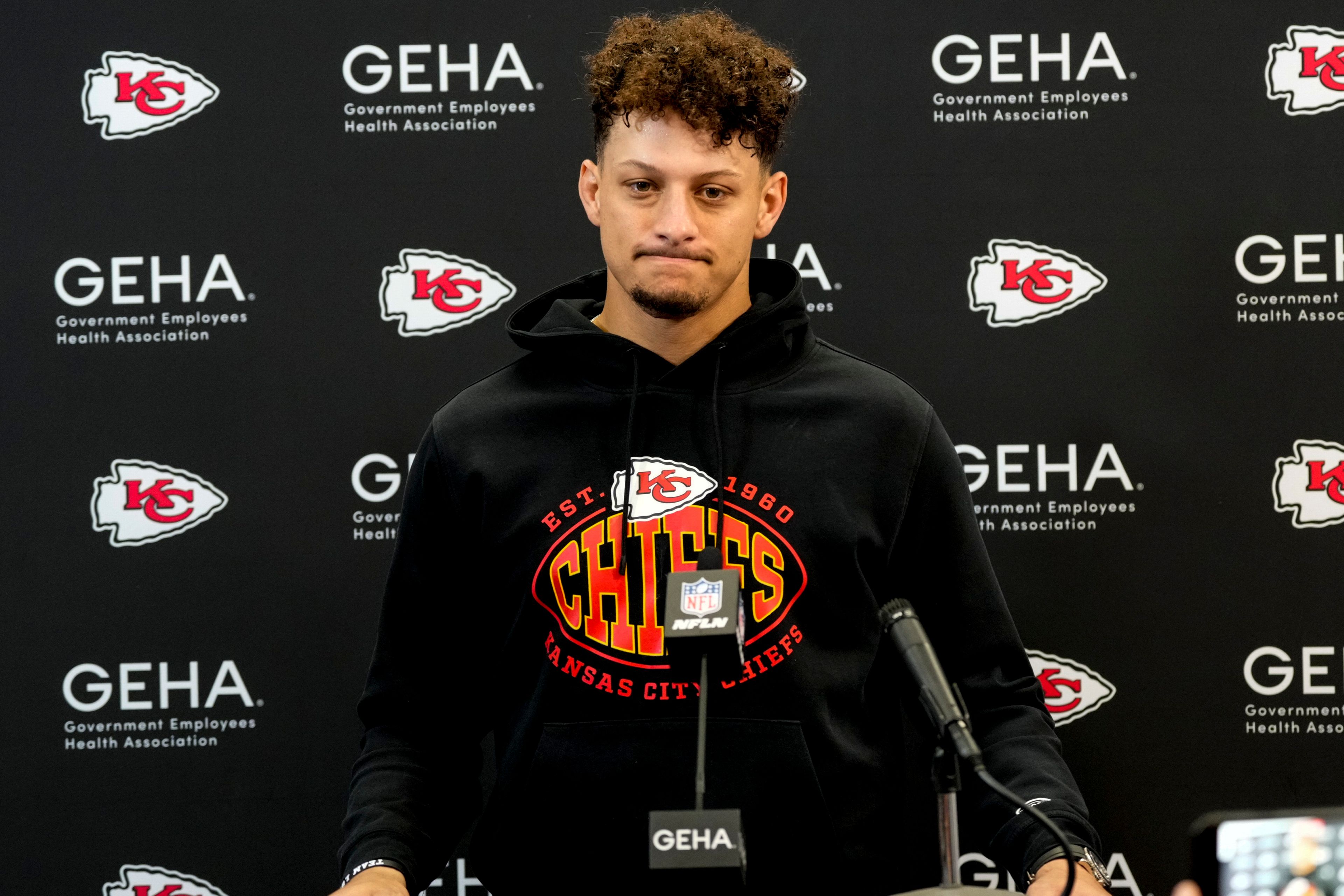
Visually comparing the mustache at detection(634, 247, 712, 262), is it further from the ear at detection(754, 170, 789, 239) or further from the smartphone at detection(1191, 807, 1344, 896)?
the smartphone at detection(1191, 807, 1344, 896)

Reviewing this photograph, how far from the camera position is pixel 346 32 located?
229 cm

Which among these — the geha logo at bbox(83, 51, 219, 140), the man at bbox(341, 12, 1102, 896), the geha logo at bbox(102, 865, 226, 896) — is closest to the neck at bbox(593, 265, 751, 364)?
the man at bbox(341, 12, 1102, 896)

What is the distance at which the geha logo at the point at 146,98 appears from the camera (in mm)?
2291

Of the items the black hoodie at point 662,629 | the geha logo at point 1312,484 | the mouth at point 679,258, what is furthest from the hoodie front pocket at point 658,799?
the geha logo at point 1312,484

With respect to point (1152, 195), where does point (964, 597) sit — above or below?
below

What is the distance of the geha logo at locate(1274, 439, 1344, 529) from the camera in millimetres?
2188

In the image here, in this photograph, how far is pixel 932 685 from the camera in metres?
1.02

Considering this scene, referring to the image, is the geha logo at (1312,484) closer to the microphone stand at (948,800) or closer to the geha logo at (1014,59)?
the geha logo at (1014,59)

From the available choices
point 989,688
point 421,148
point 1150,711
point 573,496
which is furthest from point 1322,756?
point 421,148

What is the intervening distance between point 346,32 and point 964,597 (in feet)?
5.17

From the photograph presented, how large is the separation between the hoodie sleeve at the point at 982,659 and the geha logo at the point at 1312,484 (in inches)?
35.1

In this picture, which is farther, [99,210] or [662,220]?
[99,210]

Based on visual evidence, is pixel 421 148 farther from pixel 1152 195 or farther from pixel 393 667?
pixel 1152 195

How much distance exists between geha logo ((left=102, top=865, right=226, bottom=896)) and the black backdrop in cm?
2
